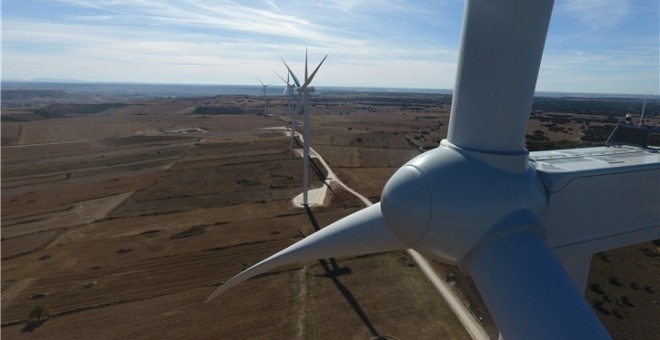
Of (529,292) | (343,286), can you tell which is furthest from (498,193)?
(343,286)

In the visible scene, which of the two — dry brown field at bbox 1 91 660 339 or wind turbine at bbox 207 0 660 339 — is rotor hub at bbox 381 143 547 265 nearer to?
wind turbine at bbox 207 0 660 339

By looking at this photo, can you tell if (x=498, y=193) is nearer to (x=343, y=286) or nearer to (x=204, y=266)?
(x=343, y=286)

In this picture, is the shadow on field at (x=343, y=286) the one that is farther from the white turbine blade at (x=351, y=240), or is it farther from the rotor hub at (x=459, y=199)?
the rotor hub at (x=459, y=199)

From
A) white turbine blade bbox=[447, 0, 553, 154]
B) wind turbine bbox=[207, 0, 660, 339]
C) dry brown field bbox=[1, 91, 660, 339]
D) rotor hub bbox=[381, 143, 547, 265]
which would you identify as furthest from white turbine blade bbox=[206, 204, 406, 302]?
dry brown field bbox=[1, 91, 660, 339]

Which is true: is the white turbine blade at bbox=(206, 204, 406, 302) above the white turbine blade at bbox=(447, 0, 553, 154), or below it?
below

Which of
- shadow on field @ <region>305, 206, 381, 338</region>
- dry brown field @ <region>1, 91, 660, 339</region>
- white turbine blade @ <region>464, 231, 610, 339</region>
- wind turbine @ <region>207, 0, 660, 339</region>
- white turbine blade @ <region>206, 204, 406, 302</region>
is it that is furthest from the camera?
dry brown field @ <region>1, 91, 660, 339</region>

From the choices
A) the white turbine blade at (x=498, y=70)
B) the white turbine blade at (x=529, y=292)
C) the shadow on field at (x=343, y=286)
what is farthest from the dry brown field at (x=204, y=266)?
the white turbine blade at (x=498, y=70)

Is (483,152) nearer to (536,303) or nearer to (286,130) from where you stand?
(536,303)

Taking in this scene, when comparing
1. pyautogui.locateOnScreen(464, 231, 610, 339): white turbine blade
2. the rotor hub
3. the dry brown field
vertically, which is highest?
the rotor hub
